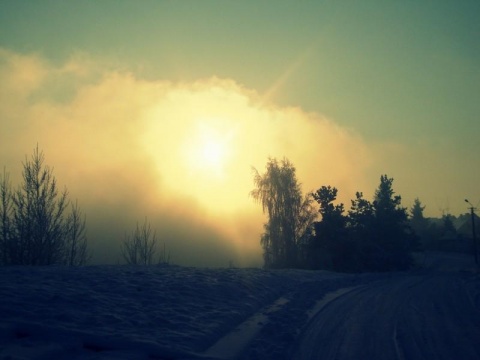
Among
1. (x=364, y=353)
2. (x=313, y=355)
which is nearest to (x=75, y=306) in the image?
(x=313, y=355)

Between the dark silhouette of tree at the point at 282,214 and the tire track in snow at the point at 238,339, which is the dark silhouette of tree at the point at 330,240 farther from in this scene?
the tire track in snow at the point at 238,339

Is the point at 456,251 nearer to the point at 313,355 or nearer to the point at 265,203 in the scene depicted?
the point at 265,203

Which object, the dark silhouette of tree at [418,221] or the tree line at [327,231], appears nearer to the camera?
the tree line at [327,231]

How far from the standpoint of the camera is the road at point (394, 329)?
7.41m

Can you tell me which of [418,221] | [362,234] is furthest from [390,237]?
[418,221]

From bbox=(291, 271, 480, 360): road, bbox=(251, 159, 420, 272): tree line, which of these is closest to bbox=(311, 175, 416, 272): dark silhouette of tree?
bbox=(251, 159, 420, 272): tree line

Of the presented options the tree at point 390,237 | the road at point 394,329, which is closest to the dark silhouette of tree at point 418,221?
the tree at point 390,237

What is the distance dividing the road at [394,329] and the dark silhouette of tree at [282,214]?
85.3ft

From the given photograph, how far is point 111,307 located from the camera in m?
9.38

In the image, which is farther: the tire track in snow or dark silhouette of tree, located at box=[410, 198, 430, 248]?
dark silhouette of tree, located at box=[410, 198, 430, 248]

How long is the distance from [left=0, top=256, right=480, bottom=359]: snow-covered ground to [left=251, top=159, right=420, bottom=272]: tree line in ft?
81.7

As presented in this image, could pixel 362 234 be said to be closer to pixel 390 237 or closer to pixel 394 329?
pixel 390 237

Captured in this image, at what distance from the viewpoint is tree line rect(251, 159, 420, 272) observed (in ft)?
129

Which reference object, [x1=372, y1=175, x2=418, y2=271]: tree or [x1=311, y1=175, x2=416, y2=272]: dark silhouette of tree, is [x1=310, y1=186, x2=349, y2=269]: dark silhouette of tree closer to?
[x1=311, y1=175, x2=416, y2=272]: dark silhouette of tree
